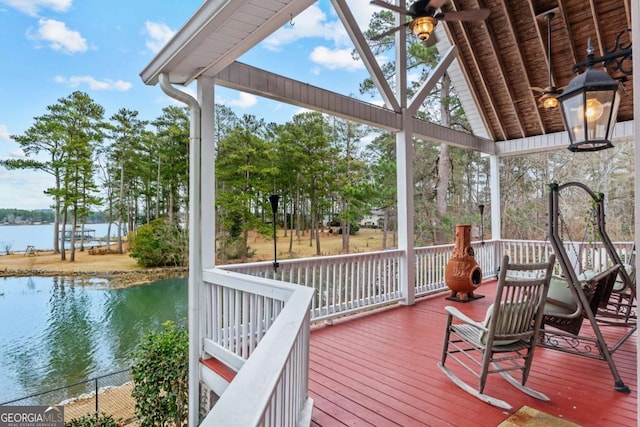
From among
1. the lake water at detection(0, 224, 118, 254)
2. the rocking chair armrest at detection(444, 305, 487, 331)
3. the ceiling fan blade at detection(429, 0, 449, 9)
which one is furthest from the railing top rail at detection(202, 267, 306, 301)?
the lake water at detection(0, 224, 118, 254)

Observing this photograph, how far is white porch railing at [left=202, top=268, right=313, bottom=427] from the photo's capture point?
2.79 feet

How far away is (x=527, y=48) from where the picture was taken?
626cm

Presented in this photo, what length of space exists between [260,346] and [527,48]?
7.37 m

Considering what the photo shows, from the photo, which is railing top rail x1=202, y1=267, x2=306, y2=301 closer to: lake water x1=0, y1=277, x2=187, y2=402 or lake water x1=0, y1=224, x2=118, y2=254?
lake water x1=0, y1=277, x2=187, y2=402

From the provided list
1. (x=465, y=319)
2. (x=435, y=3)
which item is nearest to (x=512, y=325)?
(x=465, y=319)

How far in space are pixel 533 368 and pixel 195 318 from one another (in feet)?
11.1

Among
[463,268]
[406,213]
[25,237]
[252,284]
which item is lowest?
[463,268]

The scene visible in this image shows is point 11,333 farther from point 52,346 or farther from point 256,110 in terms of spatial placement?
point 256,110

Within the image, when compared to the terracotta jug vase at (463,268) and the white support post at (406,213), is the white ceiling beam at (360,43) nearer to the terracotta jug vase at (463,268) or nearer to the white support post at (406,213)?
the white support post at (406,213)

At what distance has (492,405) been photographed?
98.0 inches

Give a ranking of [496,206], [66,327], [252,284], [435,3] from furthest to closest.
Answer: [496,206]
[66,327]
[435,3]
[252,284]

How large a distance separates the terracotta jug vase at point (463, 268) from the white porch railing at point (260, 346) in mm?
3963

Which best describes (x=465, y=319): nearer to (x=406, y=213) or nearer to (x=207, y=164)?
(x=207, y=164)

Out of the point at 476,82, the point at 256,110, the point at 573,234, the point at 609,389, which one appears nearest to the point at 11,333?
the point at 256,110
